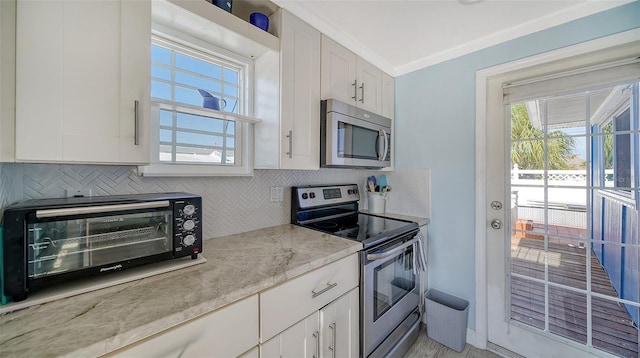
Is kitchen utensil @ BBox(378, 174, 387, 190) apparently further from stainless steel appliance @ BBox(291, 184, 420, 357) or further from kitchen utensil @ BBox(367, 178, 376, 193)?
stainless steel appliance @ BBox(291, 184, 420, 357)

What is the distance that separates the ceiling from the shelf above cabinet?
274 mm

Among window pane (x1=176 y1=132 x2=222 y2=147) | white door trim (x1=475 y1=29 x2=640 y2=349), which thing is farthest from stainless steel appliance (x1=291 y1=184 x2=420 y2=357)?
window pane (x1=176 y1=132 x2=222 y2=147)

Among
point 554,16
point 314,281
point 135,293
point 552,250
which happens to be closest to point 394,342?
point 314,281

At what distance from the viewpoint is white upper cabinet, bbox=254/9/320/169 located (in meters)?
1.39

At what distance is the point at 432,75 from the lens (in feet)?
6.95

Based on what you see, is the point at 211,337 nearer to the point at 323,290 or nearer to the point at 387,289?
the point at 323,290

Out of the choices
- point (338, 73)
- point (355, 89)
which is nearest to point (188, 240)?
point (338, 73)

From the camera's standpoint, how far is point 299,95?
1.46 meters

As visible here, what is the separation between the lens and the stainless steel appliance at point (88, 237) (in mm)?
678

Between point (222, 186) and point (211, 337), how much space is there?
870mm

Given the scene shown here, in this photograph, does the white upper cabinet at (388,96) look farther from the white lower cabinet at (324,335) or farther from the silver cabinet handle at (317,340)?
the silver cabinet handle at (317,340)

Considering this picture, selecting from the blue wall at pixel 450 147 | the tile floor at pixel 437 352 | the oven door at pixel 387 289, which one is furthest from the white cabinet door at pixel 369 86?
the tile floor at pixel 437 352

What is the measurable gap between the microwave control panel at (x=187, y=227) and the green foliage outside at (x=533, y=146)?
7.07ft

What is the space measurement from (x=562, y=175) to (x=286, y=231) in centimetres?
192
